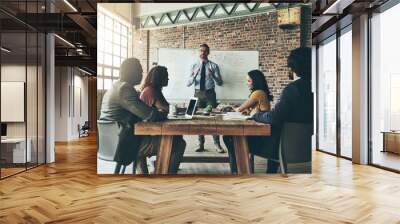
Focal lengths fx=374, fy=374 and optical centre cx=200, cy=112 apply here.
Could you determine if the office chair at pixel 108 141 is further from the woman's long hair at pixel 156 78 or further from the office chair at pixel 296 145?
the office chair at pixel 296 145

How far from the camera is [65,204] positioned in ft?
15.2

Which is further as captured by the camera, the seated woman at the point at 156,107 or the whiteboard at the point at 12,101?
the whiteboard at the point at 12,101

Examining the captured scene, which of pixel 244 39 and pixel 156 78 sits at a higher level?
pixel 244 39

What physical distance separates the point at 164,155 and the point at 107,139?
104 centimetres

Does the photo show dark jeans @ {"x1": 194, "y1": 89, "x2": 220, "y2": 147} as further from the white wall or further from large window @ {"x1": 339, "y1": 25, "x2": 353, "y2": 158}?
the white wall

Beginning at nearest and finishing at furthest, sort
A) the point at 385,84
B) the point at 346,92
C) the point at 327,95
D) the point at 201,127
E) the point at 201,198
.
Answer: the point at 201,198 → the point at 201,127 → the point at 385,84 → the point at 346,92 → the point at 327,95

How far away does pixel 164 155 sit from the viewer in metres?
6.59

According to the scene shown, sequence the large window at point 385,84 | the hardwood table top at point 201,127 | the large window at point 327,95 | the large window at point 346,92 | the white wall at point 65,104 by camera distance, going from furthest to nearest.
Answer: the white wall at point 65,104 < the large window at point 327,95 < the large window at point 346,92 < the large window at point 385,84 < the hardwood table top at point 201,127

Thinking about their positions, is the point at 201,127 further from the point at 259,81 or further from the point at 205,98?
the point at 259,81

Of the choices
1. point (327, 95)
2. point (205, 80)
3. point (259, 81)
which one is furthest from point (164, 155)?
point (327, 95)

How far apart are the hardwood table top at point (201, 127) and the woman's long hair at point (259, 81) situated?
61cm

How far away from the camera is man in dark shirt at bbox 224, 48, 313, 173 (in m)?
6.57

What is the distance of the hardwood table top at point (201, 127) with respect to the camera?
649cm

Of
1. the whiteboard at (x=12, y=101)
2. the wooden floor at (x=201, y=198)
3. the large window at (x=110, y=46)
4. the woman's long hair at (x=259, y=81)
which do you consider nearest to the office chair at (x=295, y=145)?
the wooden floor at (x=201, y=198)
